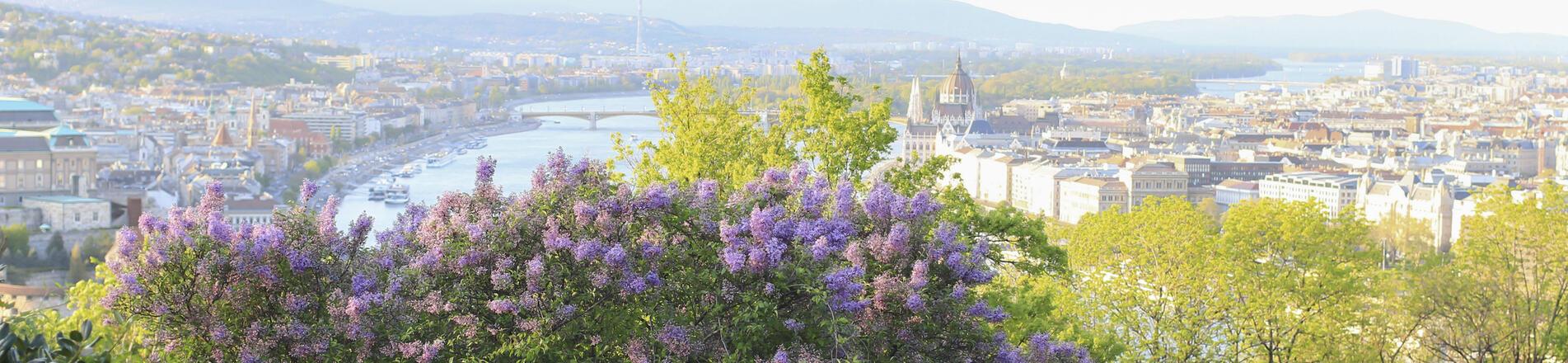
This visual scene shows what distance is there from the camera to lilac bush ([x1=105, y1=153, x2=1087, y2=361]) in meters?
4.09

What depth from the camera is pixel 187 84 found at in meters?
62.7

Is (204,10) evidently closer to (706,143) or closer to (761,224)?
(706,143)

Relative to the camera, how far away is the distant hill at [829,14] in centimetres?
15025

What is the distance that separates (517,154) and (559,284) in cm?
3703

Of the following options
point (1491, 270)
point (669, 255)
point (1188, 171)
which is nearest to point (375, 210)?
point (1188, 171)

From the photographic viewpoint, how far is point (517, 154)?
134 ft

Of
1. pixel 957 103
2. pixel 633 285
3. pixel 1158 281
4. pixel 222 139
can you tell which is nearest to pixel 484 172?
pixel 633 285

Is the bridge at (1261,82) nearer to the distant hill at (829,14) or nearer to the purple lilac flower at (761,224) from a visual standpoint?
the distant hill at (829,14)

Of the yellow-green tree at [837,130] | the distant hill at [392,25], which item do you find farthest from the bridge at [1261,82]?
the yellow-green tree at [837,130]

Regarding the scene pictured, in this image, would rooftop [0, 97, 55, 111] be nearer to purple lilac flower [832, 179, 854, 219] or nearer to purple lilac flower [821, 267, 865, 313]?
purple lilac flower [832, 179, 854, 219]

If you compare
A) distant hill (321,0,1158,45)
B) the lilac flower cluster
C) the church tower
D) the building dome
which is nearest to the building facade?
the church tower

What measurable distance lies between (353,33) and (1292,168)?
278 feet

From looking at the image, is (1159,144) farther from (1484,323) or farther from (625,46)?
(625,46)

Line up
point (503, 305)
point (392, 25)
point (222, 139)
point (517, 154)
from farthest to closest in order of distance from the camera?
point (392, 25) < point (222, 139) < point (517, 154) < point (503, 305)
